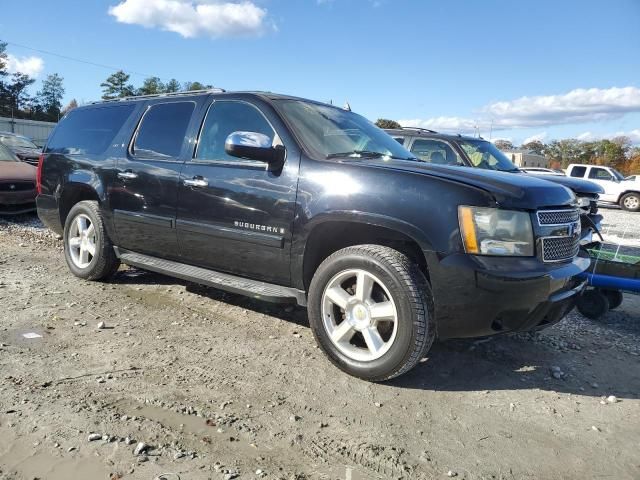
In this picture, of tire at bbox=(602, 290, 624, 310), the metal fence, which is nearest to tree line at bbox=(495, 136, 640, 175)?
the metal fence

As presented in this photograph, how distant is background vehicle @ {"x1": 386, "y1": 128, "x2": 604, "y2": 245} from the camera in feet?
24.9

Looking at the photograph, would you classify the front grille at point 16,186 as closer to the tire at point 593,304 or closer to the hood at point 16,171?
the hood at point 16,171

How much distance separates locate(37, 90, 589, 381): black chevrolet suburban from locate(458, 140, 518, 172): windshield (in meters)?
3.57

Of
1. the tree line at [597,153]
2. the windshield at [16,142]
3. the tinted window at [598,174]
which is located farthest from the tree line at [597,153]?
the windshield at [16,142]

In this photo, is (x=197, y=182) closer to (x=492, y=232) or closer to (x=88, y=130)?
(x=88, y=130)

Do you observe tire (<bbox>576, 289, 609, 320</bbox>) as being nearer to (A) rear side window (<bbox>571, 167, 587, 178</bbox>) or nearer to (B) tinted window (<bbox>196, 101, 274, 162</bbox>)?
(B) tinted window (<bbox>196, 101, 274, 162</bbox>)

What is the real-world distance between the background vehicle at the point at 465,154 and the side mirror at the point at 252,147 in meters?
4.46

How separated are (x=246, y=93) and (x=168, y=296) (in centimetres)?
215

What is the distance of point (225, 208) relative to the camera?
3910mm

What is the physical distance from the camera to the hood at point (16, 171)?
29.9ft

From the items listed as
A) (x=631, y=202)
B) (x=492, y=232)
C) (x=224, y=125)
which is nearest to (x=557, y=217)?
(x=492, y=232)

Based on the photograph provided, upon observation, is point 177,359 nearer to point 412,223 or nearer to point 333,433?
point 333,433

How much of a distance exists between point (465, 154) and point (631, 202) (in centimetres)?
1536

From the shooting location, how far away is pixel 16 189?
29.9 feet
